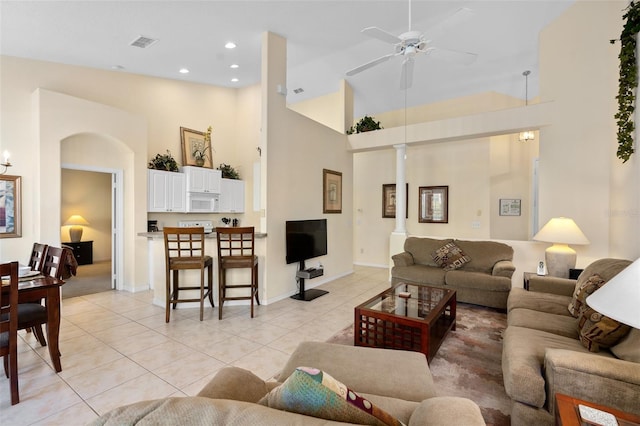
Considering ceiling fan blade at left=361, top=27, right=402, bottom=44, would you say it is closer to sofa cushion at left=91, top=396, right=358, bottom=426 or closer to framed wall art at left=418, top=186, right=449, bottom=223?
sofa cushion at left=91, top=396, right=358, bottom=426

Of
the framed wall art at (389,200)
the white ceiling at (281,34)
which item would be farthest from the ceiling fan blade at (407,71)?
the framed wall art at (389,200)

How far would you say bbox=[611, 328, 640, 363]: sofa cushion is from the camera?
1.67 m

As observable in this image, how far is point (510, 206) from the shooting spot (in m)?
6.18

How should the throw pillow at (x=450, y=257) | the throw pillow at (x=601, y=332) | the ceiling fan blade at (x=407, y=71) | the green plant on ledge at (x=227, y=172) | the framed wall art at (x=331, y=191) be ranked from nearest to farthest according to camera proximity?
the throw pillow at (x=601, y=332), the ceiling fan blade at (x=407, y=71), the throw pillow at (x=450, y=257), the framed wall art at (x=331, y=191), the green plant on ledge at (x=227, y=172)

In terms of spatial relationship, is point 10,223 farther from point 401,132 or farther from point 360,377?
point 401,132

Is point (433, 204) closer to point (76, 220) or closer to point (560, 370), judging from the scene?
point (560, 370)

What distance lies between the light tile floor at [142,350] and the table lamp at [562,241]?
101 inches

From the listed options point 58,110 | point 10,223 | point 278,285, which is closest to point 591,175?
point 278,285

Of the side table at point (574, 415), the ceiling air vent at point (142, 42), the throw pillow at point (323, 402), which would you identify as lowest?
the side table at point (574, 415)

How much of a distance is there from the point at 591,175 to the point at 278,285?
4.61 m

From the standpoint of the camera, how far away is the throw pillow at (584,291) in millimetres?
2303

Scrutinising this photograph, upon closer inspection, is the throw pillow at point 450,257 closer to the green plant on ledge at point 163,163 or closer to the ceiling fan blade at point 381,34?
the ceiling fan blade at point 381,34

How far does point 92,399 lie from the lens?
2135 millimetres

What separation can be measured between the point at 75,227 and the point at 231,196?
157 inches
